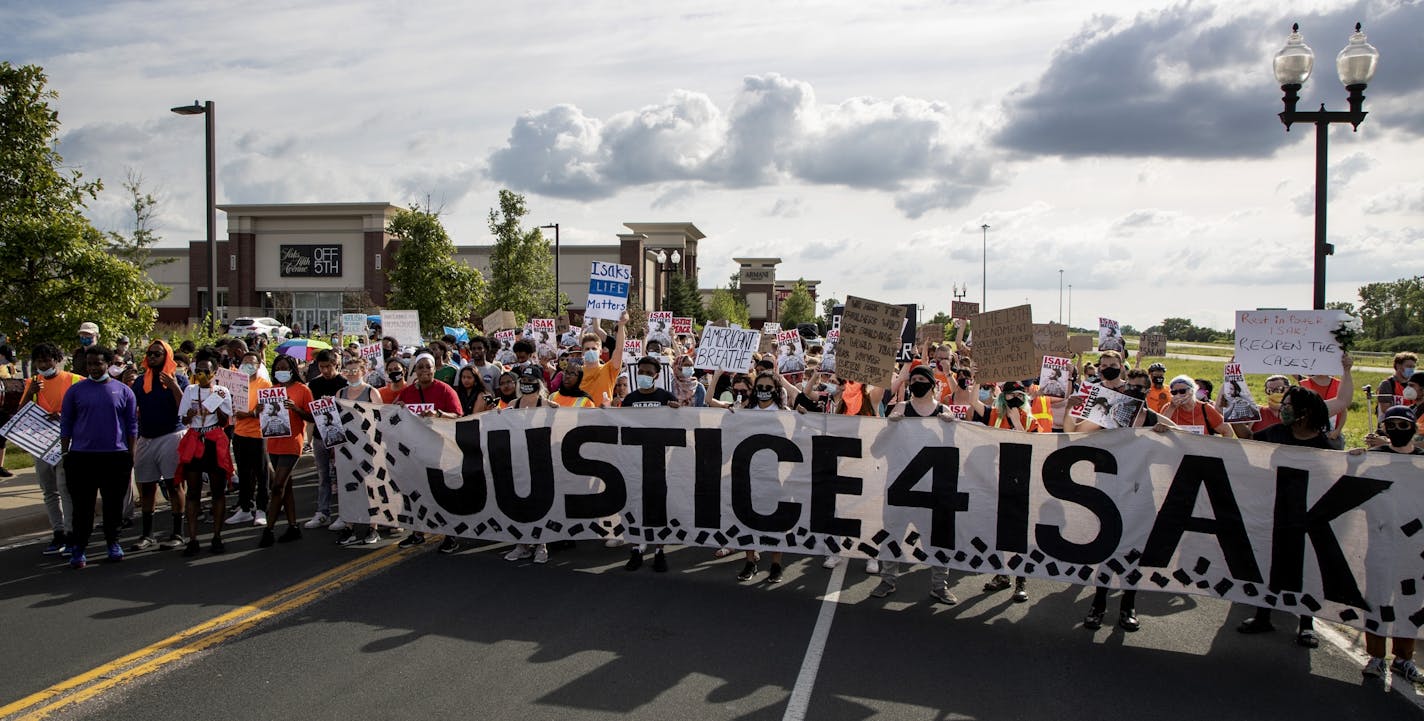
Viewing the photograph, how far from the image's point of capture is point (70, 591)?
708 cm

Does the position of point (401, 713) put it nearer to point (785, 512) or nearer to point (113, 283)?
point (785, 512)

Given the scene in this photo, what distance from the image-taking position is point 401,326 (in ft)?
59.1

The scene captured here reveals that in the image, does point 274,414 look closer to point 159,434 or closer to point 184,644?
point 159,434

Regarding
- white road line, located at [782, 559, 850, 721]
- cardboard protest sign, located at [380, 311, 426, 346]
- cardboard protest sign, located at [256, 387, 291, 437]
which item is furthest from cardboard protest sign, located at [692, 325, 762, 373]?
cardboard protest sign, located at [380, 311, 426, 346]

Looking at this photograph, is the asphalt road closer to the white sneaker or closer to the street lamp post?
the white sneaker

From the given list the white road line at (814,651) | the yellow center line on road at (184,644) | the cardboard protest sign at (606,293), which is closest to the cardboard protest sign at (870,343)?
the white road line at (814,651)

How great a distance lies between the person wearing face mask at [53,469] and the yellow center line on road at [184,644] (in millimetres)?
2459

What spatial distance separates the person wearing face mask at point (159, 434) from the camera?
8461 mm

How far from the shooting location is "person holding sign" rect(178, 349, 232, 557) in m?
8.36

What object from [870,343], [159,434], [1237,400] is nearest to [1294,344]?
[1237,400]

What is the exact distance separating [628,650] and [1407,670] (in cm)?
470

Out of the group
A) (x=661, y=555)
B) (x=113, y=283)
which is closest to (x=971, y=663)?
(x=661, y=555)

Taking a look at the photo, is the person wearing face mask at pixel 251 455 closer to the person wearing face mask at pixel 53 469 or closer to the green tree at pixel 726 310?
the person wearing face mask at pixel 53 469

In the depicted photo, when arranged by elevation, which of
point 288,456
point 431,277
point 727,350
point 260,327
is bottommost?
point 288,456
